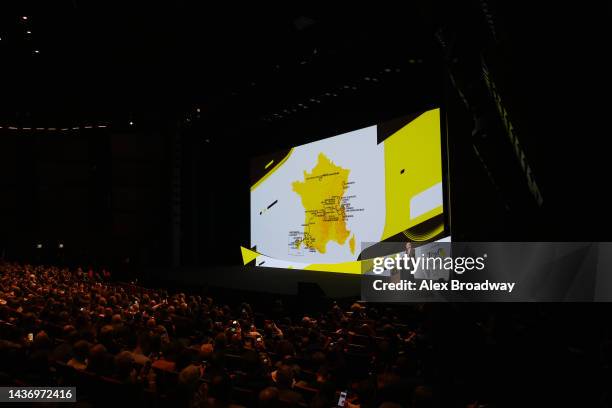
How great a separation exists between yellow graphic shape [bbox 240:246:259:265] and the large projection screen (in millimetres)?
132

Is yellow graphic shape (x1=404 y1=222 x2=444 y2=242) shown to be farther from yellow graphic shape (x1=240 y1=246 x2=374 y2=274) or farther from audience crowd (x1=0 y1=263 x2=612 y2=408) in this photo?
audience crowd (x1=0 y1=263 x2=612 y2=408)

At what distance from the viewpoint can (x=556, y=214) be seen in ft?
20.1

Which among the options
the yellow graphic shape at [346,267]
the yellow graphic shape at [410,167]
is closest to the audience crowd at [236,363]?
the yellow graphic shape at [410,167]

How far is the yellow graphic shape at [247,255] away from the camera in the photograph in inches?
756

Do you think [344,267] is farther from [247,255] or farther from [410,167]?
[247,255]

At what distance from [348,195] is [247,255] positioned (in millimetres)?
7169

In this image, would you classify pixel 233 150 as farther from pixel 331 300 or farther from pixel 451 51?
pixel 451 51

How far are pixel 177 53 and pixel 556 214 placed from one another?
10.1 m

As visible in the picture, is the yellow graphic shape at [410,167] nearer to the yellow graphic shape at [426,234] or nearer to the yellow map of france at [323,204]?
the yellow graphic shape at [426,234]

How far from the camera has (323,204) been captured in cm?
1498

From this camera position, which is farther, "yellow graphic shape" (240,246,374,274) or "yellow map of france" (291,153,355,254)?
"yellow map of france" (291,153,355,254)

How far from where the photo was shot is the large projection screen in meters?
11.8

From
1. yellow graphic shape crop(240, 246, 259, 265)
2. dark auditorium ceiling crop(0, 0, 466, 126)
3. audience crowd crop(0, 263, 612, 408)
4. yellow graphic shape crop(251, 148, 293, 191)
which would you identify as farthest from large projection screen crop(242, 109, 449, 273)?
audience crowd crop(0, 263, 612, 408)

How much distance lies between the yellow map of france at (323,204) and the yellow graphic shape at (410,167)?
172 centimetres
